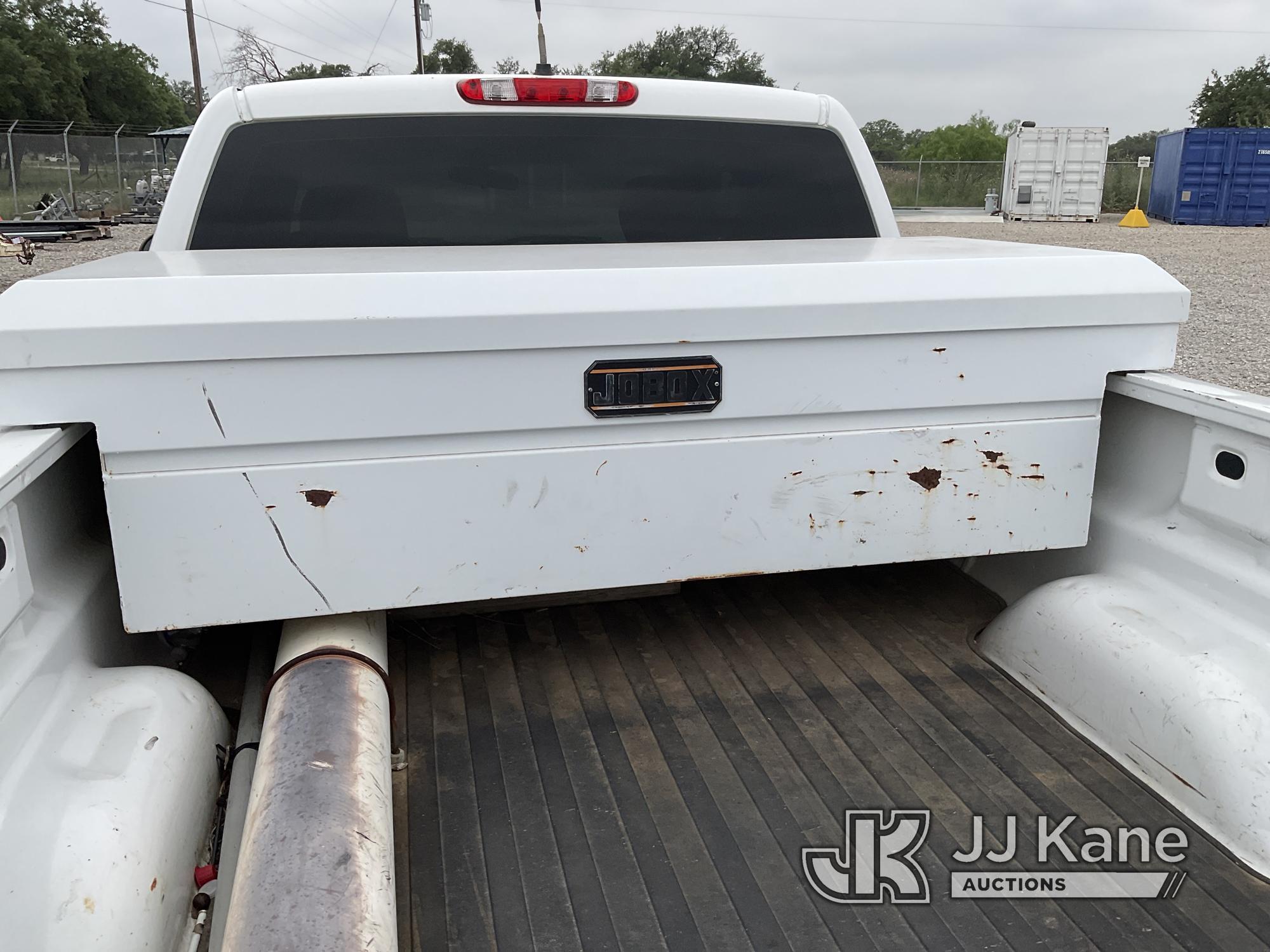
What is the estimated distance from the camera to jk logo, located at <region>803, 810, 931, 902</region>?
184 centimetres

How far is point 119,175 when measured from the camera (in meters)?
30.2

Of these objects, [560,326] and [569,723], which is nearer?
[560,326]

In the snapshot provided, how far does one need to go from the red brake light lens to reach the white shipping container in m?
29.2

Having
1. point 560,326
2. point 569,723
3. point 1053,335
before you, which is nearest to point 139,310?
point 560,326

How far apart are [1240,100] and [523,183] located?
49.8m

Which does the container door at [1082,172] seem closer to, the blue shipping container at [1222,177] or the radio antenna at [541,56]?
the blue shipping container at [1222,177]

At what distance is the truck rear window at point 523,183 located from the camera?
9.56ft

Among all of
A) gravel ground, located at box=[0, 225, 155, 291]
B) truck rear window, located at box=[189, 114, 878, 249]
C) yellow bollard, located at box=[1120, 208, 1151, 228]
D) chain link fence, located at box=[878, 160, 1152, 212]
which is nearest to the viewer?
truck rear window, located at box=[189, 114, 878, 249]

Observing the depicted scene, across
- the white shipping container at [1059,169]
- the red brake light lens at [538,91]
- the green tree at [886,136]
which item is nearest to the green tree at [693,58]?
the green tree at [886,136]

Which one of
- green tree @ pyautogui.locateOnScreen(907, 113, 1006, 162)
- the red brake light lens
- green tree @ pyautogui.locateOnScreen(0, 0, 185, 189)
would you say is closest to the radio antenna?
the red brake light lens

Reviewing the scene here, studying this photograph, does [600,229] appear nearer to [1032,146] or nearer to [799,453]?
[799,453]

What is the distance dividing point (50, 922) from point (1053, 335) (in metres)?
2.12

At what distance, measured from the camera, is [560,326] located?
2.03m

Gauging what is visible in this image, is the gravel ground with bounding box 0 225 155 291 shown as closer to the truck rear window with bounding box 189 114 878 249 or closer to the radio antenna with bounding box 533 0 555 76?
the radio antenna with bounding box 533 0 555 76
